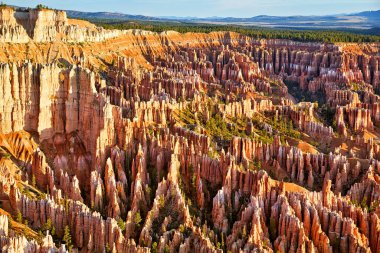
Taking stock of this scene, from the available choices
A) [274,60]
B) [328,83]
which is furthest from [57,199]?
[274,60]

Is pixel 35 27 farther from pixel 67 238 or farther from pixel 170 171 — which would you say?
pixel 67 238

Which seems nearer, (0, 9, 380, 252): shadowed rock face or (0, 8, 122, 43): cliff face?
(0, 9, 380, 252): shadowed rock face

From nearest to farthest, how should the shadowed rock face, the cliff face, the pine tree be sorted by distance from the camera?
the pine tree, the shadowed rock face, the cliff face

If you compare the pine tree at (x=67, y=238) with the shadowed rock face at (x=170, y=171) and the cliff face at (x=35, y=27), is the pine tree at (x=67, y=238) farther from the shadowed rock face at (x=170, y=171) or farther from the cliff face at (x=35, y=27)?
the cliff face at (x=35, y=27)

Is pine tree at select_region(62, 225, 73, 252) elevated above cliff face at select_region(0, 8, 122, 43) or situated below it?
below

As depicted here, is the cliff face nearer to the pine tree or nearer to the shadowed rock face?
the shadowed rock face

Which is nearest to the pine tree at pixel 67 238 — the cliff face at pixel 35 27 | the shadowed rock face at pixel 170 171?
the shadowed rock face at pixel 170 171

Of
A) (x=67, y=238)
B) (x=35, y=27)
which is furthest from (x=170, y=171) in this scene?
(x=35, y=27)

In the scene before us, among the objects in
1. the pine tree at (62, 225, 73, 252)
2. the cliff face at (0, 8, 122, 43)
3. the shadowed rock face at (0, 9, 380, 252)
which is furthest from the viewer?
the cliff face at (0, 8, 122, 43)

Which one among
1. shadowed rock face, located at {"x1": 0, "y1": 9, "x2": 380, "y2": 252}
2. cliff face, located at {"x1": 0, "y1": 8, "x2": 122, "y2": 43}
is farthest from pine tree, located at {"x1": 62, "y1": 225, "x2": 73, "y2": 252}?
cliff face, located at {"x1": 0, "y1": 8, "x2": 122, "y2": 43}
